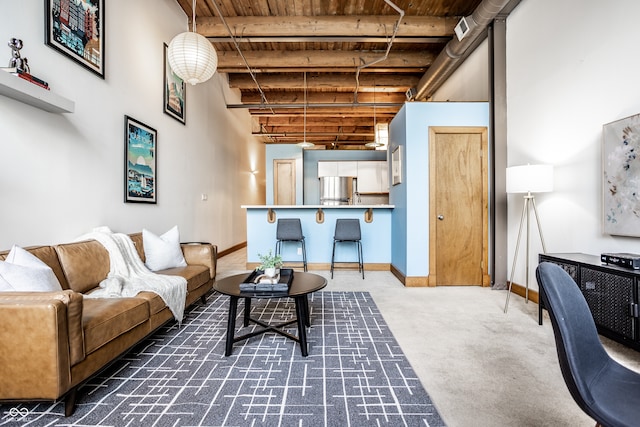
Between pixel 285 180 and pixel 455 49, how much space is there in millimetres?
5375

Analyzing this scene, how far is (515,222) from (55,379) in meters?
4.23

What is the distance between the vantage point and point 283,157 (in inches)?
338

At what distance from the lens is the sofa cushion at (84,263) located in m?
2.17

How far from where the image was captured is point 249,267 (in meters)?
5.08

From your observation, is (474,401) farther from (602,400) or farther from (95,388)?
(95,388)

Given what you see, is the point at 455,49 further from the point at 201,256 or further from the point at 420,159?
the point at 201,256

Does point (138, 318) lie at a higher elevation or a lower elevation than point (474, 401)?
higher

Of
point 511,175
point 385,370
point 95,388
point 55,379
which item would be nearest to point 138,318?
point 95,388

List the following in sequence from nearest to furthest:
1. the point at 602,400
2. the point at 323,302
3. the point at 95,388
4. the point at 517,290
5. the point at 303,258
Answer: the point at 602,400
the point at 95,388
the point at 323,302
the point at 517,290
the point at 303,258

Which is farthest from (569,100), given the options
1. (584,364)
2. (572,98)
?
(584,364)

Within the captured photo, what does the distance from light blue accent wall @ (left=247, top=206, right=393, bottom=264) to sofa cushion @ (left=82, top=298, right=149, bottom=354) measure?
307 centimetres

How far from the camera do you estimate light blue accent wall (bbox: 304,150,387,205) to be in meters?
8.62

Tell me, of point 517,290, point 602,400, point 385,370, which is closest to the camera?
point 602,400

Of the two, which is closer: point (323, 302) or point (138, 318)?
point (138, 318)
